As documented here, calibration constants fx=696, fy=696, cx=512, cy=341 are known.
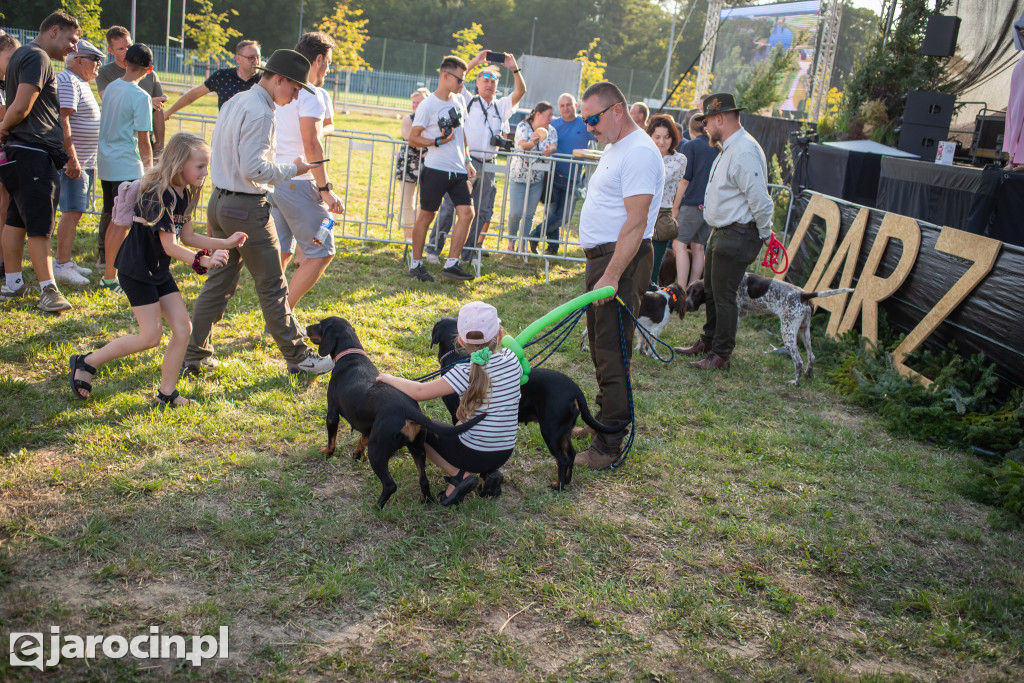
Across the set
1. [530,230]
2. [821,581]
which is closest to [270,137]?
[821,581]

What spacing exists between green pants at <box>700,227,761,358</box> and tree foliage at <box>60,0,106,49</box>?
2261 cm

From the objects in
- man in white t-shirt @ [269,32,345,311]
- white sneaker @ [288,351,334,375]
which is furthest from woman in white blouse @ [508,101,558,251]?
white sneaker @ [288,351,334,375]

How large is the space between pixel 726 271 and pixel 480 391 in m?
3.50

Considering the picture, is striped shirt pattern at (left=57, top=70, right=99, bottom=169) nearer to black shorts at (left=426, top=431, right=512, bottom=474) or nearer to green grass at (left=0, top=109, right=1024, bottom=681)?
green grass at (left=0, top=109, right=1024, bottom=681)

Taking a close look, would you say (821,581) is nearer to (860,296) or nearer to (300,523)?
(300,523)

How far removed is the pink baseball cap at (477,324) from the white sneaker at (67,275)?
4806mm

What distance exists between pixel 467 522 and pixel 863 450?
120 inches

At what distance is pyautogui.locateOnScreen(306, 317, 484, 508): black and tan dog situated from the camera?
333 centimetres

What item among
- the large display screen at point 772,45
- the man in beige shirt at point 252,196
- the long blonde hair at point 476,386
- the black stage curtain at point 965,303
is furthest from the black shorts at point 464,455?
the large display screen at point 772,45

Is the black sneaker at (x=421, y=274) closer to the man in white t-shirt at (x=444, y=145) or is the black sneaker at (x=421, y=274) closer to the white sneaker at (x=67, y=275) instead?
the man in white t-shirt at (x=444, y=145)

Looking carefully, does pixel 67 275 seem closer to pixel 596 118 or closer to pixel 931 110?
pixel 596 118

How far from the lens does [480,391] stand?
3.33m
